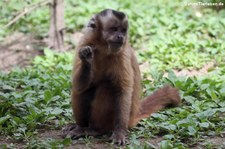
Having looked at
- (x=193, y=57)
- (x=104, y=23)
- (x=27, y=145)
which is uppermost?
(x=104, y=23)

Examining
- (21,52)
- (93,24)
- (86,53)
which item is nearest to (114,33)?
(93,24)

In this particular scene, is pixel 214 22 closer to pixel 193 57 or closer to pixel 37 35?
pixel 193 57

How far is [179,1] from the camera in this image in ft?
35.7

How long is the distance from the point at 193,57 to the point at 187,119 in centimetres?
296

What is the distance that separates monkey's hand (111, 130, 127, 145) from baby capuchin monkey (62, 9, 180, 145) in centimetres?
2

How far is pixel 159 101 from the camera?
564 cm

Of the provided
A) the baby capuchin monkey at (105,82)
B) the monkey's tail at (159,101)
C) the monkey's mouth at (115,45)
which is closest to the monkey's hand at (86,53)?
the baby capuchin monkey at (105,82)

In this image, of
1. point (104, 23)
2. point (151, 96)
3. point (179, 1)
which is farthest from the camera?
point (179, 1)

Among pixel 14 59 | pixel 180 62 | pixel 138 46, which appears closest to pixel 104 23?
pixel 180 62

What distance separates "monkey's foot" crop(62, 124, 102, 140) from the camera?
498 centimetres

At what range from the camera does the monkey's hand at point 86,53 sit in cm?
472

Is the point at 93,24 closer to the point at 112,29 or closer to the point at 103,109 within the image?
the point at 112,29

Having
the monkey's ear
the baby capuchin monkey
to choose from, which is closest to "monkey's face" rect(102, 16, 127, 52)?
the baby capuchin monkey

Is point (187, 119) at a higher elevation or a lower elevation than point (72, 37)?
lower
